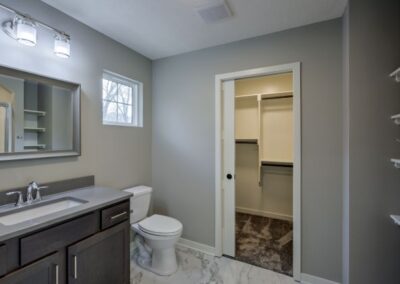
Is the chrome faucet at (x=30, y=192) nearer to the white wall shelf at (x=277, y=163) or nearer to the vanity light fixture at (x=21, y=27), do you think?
the vanity light fixture at (x=21, y=27)

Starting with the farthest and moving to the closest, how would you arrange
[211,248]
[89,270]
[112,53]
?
[211,248], [112,53], [89,270]

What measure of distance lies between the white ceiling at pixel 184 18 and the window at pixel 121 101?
45 cm

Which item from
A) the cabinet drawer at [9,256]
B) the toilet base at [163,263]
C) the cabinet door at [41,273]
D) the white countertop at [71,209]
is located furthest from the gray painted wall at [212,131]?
the cabinet drawer at [9,256]

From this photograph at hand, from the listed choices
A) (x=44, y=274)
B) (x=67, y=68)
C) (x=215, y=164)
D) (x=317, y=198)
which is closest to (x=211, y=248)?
(x=215, y=164)

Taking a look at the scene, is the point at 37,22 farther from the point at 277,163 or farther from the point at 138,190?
the point at 277,163

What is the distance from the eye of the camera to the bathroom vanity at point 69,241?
1.09 m

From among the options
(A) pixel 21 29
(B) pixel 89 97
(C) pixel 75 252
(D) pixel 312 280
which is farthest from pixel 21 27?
(D) pixel 312 280

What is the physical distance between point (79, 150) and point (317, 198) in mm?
2251

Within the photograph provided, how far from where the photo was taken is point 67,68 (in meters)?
1.86

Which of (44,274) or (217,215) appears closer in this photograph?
(44,274)

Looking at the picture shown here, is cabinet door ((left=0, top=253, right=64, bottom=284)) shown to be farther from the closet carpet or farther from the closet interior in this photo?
the closet interior

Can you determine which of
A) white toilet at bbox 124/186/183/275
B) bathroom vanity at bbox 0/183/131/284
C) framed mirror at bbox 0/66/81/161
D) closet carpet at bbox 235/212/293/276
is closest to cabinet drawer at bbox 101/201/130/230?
bathroom vanity at bbox 0/183/131/284

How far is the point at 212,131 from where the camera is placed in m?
2.45

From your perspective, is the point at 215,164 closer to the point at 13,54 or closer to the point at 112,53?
the point at 112,53
